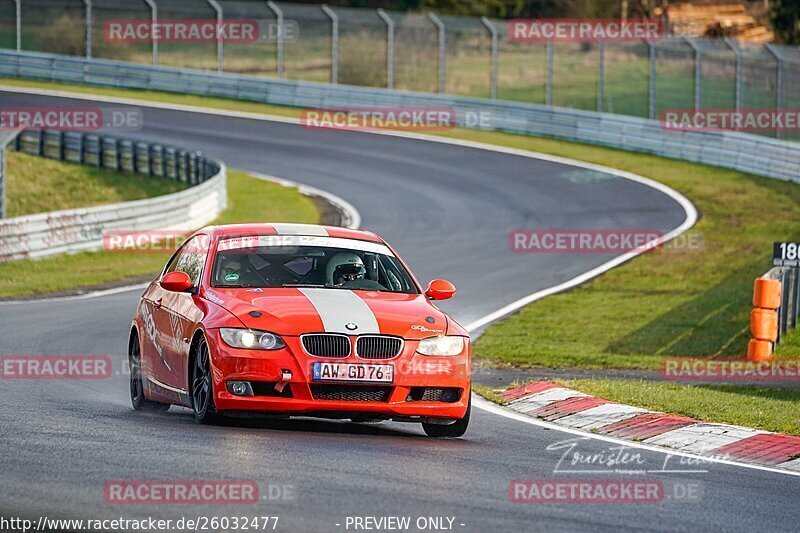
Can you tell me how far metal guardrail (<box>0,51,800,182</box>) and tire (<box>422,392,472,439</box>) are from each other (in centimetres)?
2544

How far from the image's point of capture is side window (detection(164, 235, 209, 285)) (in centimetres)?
1079

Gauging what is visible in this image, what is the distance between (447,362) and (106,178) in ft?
85.6

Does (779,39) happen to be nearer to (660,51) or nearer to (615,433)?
(660,51)

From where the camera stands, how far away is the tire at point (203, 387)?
9523 millimetres

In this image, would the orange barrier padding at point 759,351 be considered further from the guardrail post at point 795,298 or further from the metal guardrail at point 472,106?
the metal guardrail at point 472,106

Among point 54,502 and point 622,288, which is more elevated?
point 54,502

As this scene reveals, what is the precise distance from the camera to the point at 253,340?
9.38m

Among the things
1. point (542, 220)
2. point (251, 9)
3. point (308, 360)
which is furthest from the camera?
point (251, 9)

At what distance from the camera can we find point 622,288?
22.6 meters

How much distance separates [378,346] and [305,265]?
141 cm

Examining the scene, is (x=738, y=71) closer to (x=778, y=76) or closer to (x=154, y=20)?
(x=778, y=76)

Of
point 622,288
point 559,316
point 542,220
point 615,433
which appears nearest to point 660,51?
point 542,220
